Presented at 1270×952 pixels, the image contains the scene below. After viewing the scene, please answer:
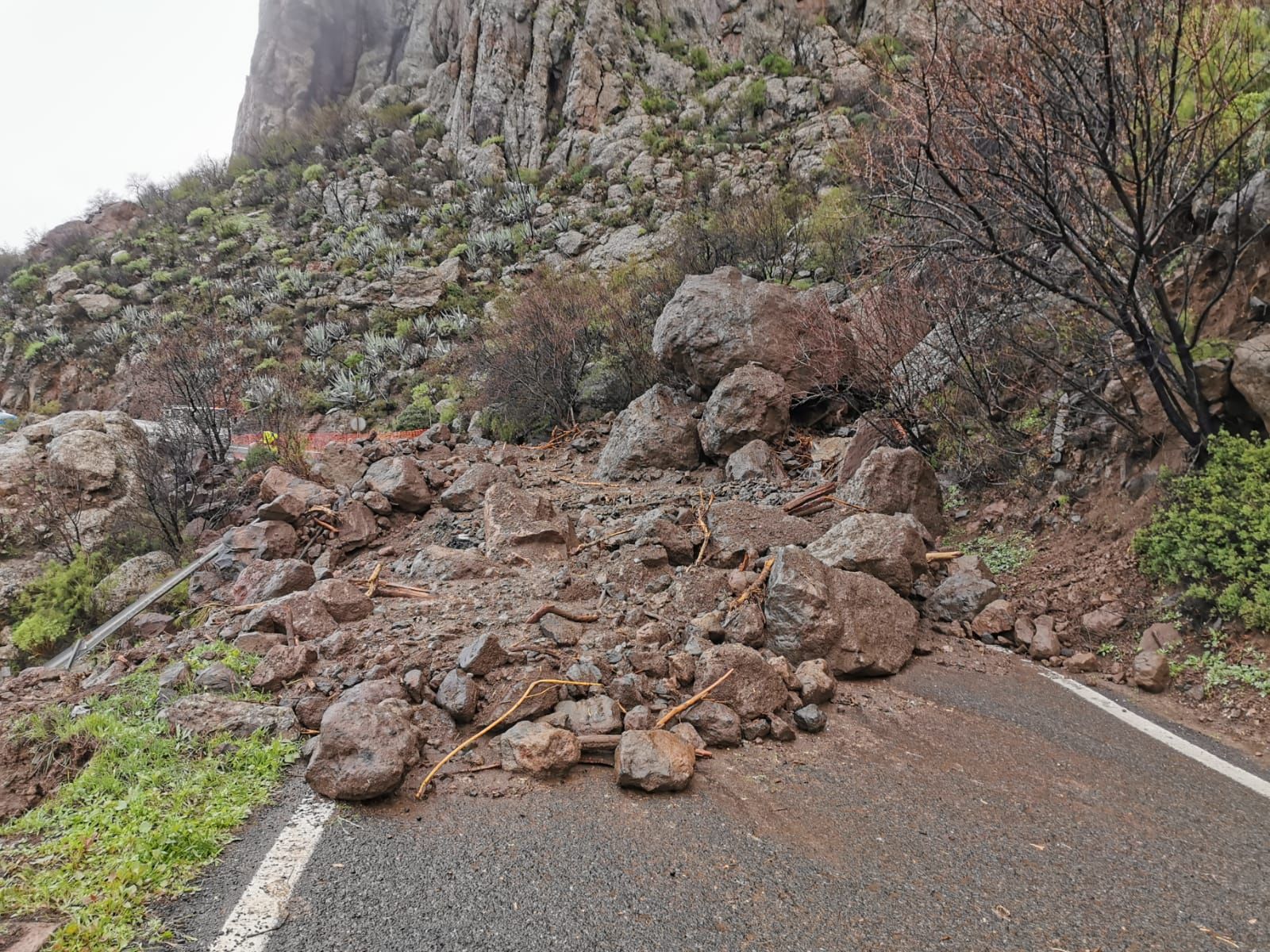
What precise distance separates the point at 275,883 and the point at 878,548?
3.34m

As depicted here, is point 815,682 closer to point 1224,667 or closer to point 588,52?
point 1224,667

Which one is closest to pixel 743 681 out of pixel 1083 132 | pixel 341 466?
pixel 1083 132

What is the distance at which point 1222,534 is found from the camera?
315cm

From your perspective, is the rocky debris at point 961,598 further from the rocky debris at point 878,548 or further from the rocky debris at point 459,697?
the rocky debris at point 459,697

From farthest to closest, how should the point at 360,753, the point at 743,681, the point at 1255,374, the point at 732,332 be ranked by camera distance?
the point at 732,332, the point at 1255,374, the point at 743,681, the point at 360,753

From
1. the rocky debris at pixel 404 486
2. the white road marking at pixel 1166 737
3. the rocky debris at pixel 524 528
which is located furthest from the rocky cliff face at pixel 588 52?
the white road marking at pixel 1166 737

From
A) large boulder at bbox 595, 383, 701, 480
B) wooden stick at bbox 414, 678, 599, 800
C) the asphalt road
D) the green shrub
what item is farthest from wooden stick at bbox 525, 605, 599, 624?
the green shrub

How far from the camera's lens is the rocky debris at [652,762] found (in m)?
2.14

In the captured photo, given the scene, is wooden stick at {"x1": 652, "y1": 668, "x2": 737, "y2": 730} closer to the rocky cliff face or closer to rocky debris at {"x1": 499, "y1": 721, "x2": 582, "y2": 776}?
rocky debris at {"x1": 499, "y1": 721, "x2": 582, "y2": 776}

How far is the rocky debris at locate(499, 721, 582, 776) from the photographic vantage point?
2.23m

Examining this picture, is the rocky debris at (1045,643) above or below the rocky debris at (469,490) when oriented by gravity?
below

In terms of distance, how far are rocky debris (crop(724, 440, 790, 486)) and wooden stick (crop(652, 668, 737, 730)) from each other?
11.6ft

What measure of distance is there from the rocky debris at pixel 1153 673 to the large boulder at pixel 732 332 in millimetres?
4695

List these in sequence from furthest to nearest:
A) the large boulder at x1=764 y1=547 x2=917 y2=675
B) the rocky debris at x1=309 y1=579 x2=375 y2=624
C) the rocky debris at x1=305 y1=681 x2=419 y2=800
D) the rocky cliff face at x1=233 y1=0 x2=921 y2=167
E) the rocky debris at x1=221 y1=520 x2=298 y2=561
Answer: the rocky cliff face at x1=233 y1=0 x2=921 y2=167, the rocky debris at x1=221 y1=520 x2=298 y2=561, the rocky debris at x1=309 y1=579 x2=375 y2=624, the large boulder at x1=764 y1=547 x2=917 y2=675, the rocky debris at x1=305 y1=681 x2=419 y2=800
